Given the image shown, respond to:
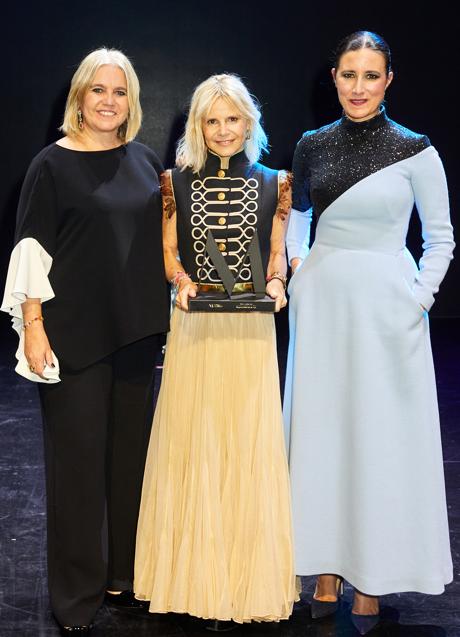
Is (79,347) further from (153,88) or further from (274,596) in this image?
(153,88)

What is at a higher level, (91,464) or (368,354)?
(368,354)

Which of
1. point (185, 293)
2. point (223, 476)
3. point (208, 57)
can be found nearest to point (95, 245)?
point (185, 293)

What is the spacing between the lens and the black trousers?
261 centimetres

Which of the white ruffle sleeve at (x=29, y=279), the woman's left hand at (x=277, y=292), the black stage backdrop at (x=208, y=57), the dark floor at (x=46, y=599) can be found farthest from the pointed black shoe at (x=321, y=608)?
the black stage backdrop at (x=208, y=57)

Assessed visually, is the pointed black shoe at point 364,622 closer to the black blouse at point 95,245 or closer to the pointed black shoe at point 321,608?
the pointed black shoe at point 321,608

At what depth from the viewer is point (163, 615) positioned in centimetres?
277

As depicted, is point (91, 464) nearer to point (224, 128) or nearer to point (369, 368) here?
point (369, 368)

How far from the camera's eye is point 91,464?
2639mm

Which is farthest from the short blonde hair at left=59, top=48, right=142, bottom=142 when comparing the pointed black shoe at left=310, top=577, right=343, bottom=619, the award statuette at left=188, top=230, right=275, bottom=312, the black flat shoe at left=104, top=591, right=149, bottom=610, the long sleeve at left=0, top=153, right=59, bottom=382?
the pointed black shoe at left=310, top=577, right=343, bottom=619

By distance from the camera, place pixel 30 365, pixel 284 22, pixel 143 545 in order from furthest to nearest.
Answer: pixel 284 22 → pixel 143 545 → pixel 30 365

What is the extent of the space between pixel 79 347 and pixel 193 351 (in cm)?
32

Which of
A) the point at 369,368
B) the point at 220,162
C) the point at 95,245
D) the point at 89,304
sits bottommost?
the point at 369,368

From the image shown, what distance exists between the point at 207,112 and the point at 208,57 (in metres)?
5.38

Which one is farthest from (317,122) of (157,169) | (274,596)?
(274,596)
